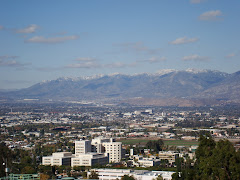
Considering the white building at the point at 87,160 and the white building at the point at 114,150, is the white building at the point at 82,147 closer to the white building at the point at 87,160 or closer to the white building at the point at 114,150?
the white building at the point at 114,150

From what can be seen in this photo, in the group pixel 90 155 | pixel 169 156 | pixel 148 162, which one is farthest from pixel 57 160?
pixel 169 156

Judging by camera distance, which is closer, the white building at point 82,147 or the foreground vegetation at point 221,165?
the foreground vegetation at point 221,165

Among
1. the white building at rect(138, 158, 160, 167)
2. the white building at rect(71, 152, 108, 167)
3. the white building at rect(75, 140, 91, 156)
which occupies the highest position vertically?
the white building at rect(75, 140, 91, 156)

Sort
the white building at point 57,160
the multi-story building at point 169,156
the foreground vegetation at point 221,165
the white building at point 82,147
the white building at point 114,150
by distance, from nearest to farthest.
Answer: the foreground vegetation at point 221,165 < the white building at point 57,160 < the white building at point 82,147 < the white building at point 114,150 < the multi-story building at point 169,156

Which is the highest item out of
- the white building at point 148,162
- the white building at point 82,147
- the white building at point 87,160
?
the white building at point 82,147

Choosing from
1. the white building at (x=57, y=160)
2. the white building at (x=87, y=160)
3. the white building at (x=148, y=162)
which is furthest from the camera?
the white building at (x=148, y=162)

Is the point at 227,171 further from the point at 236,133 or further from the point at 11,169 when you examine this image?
the point at 236,133

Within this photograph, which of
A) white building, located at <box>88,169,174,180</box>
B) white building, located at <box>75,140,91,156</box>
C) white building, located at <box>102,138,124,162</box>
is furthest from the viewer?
white building, located at <box>102,138,124,162</box>

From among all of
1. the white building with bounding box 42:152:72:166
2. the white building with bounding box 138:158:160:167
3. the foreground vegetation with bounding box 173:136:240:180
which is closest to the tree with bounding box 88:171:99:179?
the white building with bounding box 42:152:72:166

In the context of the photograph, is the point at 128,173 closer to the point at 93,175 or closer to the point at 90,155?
the point at 93,175

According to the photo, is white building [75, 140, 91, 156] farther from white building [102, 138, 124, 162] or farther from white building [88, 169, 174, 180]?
white building [88, 169, 174, 180]

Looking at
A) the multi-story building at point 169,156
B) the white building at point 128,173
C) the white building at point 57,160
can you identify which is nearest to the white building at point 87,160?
the white building at point 57,160

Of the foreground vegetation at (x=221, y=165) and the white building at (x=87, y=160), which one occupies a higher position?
the foreground vegetation at (x=221, y=165)
